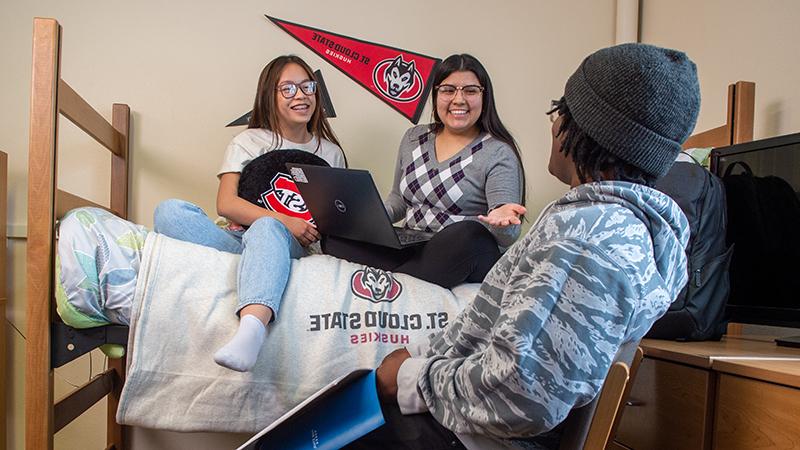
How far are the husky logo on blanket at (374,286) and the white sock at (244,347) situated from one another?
0.21 m

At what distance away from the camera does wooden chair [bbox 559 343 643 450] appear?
691 millimetres

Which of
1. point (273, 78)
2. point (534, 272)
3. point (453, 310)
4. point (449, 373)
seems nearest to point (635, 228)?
point (534, 272)

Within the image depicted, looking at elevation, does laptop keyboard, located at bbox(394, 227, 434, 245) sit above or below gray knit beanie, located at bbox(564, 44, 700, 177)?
below

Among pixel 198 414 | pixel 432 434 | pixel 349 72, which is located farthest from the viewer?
pixel 349 72

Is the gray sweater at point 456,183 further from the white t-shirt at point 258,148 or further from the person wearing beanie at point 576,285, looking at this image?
the person wearing beanie at point 576,285

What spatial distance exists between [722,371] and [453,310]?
0.50 m

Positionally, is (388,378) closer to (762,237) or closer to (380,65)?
(762,237)

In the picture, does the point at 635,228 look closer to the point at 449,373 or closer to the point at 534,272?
the point at 534,272

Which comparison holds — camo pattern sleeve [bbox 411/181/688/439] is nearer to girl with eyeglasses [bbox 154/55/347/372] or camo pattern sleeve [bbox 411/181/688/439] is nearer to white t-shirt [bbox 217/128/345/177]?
girl with eyeglasses [bbox 154/55/347/372]

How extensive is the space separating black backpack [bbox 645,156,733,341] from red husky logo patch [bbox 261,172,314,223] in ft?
2.62

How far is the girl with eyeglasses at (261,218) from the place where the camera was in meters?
1.18

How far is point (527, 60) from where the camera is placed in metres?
2.15

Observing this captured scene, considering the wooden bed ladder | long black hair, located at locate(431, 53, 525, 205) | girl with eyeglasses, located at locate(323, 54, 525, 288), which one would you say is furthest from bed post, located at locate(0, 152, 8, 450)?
long black hair, located at locate(431, 53, 525, 205)

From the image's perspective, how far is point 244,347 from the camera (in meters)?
1.10
